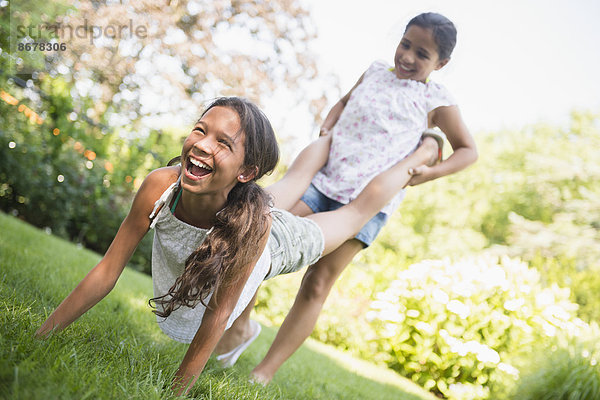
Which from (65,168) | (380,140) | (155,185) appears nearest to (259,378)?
(155,185)

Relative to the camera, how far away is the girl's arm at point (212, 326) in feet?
5.51

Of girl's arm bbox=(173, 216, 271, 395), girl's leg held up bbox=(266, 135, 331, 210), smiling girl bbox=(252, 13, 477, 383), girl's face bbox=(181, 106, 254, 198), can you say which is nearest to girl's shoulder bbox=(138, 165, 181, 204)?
girl's face bbox=(181, 106, 254, 198)

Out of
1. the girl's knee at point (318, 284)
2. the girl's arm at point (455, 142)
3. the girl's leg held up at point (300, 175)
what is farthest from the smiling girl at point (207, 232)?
the girl's arm at point (455, 142)

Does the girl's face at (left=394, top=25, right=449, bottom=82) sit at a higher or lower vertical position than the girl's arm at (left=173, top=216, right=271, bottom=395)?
higher

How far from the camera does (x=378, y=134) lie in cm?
272

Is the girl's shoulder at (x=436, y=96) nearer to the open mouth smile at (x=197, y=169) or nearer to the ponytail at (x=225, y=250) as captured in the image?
the ponytail at (x=225, y=250)

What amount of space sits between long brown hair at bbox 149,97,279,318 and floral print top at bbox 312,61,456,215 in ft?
3.04

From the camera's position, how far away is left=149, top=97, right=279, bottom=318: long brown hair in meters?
1.70

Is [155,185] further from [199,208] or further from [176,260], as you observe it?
[176,260]

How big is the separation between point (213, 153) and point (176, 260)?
0.51 metres

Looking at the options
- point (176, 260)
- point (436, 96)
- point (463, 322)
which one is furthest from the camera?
point (463, 322)

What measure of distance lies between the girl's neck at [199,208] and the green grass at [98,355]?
0.53 m

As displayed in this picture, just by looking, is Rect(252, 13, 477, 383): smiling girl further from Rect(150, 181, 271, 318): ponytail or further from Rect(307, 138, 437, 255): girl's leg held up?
Rect(150, 181, 271, 318): ponytail

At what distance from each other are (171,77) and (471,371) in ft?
24.8
